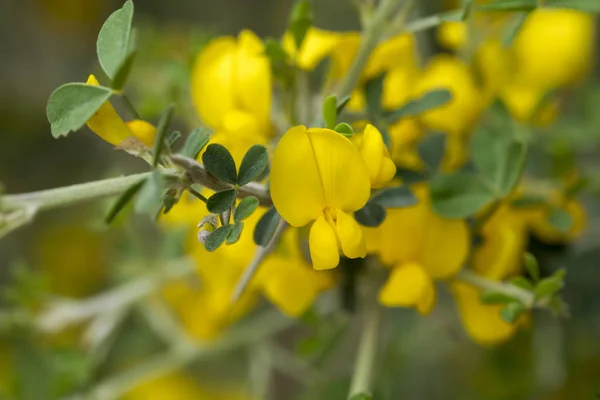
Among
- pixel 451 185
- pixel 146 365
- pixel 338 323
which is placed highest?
pixel 451 185

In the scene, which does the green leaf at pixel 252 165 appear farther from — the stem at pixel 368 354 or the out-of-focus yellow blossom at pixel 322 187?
the stem at pixel 368 354

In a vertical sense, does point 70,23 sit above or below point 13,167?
above

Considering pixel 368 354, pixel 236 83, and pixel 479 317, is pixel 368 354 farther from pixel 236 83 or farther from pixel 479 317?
pixel 236 83

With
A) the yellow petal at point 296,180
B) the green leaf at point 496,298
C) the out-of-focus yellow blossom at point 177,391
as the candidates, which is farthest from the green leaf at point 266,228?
the out-of-focus yellow blossom at point 177,391

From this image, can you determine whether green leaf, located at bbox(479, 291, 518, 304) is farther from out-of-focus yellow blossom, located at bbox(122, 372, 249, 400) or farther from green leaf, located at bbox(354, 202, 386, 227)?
out-of-focus yellow blossom, located at bbox(122, 372, 249, 400)

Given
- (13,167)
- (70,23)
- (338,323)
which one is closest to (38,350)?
(338,323)

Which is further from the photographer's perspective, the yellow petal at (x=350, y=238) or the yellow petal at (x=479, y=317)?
the yellow petal at (x=479, y=317)

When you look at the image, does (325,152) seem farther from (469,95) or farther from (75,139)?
(75,139)

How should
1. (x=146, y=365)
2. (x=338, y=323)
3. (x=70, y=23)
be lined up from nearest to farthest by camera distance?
(x=338, y=323) < (x=146, y=365) < (x=70, y=23)
